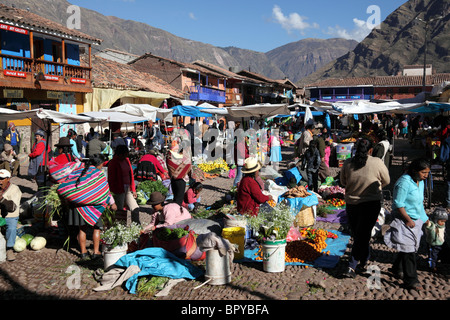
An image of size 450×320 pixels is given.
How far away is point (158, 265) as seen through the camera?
5.34m

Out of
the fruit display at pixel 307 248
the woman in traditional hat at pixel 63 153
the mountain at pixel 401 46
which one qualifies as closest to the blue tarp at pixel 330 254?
the fruit display at pixel 307 248

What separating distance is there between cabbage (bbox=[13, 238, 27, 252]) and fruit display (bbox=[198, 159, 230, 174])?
26.7ft

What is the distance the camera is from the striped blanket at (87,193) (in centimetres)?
611

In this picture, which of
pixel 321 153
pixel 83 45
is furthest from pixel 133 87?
pixel 321 153

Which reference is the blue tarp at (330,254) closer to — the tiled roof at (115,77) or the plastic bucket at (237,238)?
the plastic bucket at (237,238)

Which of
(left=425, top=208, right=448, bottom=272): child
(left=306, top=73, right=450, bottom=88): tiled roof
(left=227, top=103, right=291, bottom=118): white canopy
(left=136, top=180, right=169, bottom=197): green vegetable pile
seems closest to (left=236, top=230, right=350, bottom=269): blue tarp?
(left=425, top=208, right=448, bottom=272): child

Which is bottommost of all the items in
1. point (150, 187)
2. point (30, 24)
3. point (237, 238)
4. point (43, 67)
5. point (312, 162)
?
point (237, 238)

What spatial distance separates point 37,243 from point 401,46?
526 ft

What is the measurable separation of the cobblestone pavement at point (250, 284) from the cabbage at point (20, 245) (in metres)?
0.39

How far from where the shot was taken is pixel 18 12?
18781 mm

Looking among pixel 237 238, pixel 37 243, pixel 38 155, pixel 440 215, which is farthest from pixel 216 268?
pixel 38 155

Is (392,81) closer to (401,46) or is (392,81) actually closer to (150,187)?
(150,187)

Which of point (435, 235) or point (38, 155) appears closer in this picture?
point (435, 235)

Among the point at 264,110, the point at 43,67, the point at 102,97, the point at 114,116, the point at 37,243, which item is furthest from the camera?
the point at 102,97
